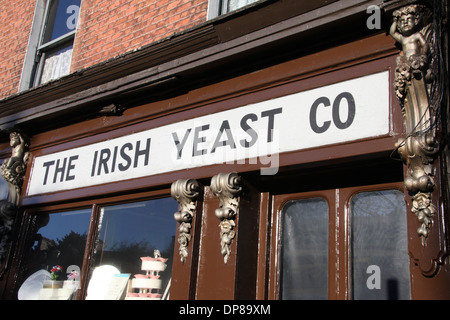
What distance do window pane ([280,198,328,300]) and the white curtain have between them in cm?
428

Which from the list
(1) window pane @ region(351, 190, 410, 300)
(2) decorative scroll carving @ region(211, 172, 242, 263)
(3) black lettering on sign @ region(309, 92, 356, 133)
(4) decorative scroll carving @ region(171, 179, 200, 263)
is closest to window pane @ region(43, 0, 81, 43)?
(4) decorative scroll carving @ region(171, 179, 200, 263)

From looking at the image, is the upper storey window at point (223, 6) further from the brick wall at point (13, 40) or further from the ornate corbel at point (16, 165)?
the brick wall at point (13, 40)

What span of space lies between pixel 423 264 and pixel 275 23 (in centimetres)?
229

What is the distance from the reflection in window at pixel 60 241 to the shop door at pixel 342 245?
2425mm

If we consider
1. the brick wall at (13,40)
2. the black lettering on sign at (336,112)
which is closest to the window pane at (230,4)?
the black lettering on sign at (336,112)

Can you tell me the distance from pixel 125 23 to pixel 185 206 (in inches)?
112

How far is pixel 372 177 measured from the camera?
4.02 m

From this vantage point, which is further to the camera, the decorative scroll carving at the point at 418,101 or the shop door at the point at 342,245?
the shop door at the point at 342,245

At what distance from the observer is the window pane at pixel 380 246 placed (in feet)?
12.1

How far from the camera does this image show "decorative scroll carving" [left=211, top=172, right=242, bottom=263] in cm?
427

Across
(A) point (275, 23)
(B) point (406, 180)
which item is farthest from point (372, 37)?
(B) point (406, 180)

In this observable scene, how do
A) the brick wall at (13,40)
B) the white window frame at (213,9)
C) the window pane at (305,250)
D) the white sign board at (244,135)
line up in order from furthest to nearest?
the brick wall at (13,40)
the white window frame at (213,9)
the window pane at (305,250)
the white sign board at (244,135)

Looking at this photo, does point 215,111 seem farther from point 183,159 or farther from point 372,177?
point 372,177

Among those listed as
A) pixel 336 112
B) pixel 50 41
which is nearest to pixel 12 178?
pixel 50 41
